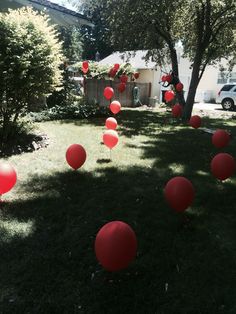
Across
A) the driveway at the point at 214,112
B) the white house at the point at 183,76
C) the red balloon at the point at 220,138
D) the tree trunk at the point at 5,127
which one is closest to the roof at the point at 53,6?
the tree trunk at the point at 5,127

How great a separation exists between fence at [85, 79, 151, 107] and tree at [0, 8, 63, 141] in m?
8.89

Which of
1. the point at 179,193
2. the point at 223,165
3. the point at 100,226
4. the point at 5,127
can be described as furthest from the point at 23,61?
the point at 179,193

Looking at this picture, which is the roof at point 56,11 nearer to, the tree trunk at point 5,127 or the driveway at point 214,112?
the tree trunk at point 5,127

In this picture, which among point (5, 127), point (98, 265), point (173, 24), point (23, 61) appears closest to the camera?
point (98, 265)

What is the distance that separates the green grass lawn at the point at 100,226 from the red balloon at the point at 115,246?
1.11ft

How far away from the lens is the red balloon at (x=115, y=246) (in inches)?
134

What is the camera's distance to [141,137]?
445 inches

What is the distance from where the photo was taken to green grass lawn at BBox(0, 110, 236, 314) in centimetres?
346

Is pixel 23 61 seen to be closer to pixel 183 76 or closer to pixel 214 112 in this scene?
pixel 214 112

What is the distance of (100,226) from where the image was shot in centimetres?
492

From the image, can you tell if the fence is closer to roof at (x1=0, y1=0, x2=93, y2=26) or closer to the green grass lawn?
roof at (x1=0, y1=0, x2=93, y2=26)

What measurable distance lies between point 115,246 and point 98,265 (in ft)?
2.38

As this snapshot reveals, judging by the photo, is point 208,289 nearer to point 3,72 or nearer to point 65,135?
point 3,72

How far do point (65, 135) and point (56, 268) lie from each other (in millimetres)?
7348
